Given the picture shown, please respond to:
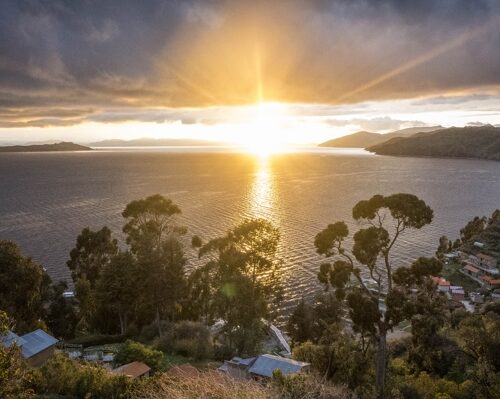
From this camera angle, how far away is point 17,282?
3347 centimetres

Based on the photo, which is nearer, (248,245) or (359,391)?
(359,391)

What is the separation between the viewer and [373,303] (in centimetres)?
1878

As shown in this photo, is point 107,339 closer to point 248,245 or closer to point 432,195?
point 248,245

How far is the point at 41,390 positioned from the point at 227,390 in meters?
9.67

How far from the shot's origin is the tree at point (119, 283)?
35.4 m

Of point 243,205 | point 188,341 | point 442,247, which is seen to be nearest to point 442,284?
point 442,247

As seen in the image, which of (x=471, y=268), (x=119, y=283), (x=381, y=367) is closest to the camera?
(x=381, y=367)

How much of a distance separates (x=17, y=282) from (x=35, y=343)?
825 cm

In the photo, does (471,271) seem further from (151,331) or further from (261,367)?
(261,367)

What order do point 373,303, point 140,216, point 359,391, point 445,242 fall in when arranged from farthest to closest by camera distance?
point 445,242, point 140,216, point 359,391, point 373,303

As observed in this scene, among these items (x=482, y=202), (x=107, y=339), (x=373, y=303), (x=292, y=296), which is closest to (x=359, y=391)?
(x=373, y=303)

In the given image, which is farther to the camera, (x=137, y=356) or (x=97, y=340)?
(x=97, y=340)

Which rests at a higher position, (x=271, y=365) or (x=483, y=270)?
(x=271, y=365)

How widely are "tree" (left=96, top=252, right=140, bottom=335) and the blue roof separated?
757 centimetres
